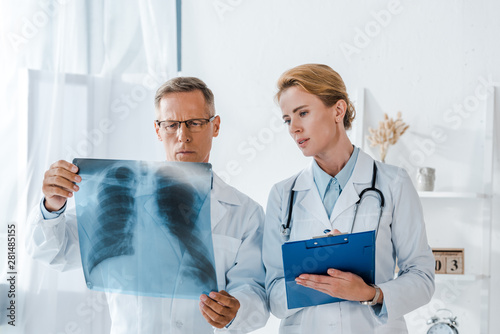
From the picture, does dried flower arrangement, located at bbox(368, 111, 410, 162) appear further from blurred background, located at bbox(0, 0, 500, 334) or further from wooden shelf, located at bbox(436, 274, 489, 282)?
wooden shelf, located at bbox(436, 274, 489, 282)

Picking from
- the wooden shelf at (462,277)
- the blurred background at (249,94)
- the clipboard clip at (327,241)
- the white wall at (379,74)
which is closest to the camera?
the clipboard clip at (327,241)

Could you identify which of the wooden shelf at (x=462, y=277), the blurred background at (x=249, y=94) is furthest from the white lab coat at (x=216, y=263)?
the wooden shelf at (x=462, y=277)

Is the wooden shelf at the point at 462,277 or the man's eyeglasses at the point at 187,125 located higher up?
the man's eyeglasses at the point at 187,125

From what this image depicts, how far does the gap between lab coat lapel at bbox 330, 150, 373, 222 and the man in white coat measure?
9.8 inches

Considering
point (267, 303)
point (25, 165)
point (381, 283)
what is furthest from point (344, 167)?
point (25, 165)

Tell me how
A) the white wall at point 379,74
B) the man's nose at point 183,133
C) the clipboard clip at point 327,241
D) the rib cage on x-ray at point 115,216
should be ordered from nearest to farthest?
the clipboard clip at point 327,241 < the rib cage on x-ray at point 115,216 < the man's nose at point 183,133 < the white wall at point 379,74

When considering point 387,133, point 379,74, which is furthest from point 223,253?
point 379,74

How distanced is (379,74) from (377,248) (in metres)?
1.26

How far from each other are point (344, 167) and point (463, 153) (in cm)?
110

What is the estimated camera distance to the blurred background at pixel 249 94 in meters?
1.77

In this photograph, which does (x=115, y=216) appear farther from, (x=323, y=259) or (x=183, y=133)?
(x=323, y=259)

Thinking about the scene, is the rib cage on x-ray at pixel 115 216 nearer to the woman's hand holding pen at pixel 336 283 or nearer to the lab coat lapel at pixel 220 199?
the lab coat lapel at pixel 220 199

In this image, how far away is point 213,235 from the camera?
1371mm

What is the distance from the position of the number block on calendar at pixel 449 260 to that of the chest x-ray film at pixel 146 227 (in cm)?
Answer: 132
